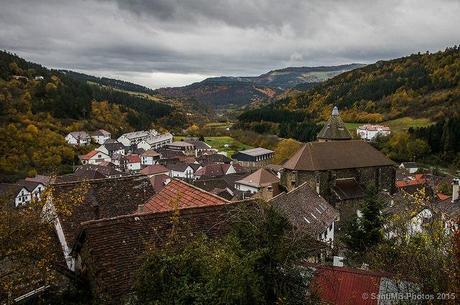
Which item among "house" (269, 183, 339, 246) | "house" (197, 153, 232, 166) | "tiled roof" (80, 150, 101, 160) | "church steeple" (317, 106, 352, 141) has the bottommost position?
"house" (197, 153, 232, 166)

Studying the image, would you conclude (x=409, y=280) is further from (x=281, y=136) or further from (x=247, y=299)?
(x=281, y=136)

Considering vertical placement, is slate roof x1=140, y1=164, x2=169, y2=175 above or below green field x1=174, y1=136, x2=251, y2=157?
above

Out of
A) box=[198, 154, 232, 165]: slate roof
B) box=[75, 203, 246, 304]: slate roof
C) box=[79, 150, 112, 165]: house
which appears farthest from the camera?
box=[79, 150, 112, 165]: house

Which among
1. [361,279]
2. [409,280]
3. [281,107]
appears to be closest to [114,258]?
[409,280]

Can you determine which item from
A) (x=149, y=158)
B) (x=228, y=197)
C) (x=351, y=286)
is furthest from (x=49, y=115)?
(x=351, y=286)

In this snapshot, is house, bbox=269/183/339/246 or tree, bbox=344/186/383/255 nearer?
tree, bbox=344/186/383/255

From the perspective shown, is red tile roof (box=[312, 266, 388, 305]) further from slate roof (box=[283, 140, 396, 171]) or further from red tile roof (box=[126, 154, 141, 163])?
red tile roof (box=[126, 154, 141, 163])

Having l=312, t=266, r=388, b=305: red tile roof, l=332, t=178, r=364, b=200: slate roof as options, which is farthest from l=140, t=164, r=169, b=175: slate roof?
l=312, t=266, r=388, b=305: red tile roof
